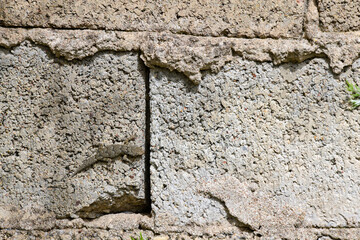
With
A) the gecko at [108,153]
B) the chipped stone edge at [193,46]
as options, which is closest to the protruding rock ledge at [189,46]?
the chipped stone edge at [193,46]

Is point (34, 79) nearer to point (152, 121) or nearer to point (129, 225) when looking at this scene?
point (152, 121)

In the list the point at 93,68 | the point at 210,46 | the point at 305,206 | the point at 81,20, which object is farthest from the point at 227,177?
the point at 81,20

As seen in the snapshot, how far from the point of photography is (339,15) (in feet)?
5.11

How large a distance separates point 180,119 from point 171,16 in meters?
0.37

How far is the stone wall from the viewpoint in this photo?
148cm

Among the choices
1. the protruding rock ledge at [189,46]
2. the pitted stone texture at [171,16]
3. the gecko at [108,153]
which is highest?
the pitted stone texture at [171,16]

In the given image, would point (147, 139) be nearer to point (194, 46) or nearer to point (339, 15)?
point (194, 46)

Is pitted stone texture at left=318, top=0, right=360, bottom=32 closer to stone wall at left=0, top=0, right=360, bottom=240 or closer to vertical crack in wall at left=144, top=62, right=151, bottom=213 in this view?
stone wall at left=0, top=0, right=360, bottom=240

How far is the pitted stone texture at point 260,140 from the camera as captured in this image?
1.51 m

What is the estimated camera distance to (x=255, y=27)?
153cm

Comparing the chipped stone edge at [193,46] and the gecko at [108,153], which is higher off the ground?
the chipped stone edge at [193,46]

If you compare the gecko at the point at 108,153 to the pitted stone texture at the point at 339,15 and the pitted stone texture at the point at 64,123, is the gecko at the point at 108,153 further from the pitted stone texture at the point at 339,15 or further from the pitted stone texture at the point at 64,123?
the pitted stone texture at the point at 339,15

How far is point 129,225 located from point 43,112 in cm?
51

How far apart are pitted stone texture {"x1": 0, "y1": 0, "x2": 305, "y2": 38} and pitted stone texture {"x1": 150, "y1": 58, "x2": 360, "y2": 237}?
0.14 metres
